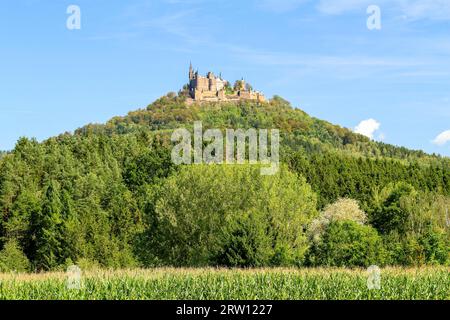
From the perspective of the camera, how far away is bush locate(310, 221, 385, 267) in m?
48.4

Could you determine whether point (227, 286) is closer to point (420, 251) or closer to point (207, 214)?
point (420, 251)

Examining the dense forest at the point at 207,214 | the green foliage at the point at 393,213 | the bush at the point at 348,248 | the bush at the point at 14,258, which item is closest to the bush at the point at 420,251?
the dense forest at the point at 207,214

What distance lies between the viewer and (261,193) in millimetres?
65562

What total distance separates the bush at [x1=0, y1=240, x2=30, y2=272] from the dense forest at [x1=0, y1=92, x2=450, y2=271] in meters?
0.13

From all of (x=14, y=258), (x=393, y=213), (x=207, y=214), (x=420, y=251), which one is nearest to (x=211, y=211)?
(x=207, y=214)

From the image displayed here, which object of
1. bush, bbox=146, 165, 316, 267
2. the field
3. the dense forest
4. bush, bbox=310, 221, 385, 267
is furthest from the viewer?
bush, bbox=146, 165, 316, 267

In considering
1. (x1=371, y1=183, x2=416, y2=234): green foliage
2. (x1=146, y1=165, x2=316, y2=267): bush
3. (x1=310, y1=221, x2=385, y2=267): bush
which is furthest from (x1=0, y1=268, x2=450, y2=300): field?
(x1=371, y1=183, x2=416, y2=234): green foliage

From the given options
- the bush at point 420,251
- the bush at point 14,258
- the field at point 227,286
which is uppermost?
the field at point 227,286

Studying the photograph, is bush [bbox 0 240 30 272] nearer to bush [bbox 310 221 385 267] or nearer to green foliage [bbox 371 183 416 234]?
bush [bbox 310 221 385 267]

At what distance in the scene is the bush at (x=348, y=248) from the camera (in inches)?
1906

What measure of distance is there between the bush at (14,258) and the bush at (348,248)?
39.4 m

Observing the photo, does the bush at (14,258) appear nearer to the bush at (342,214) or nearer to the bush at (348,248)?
the bush at (342,214)
